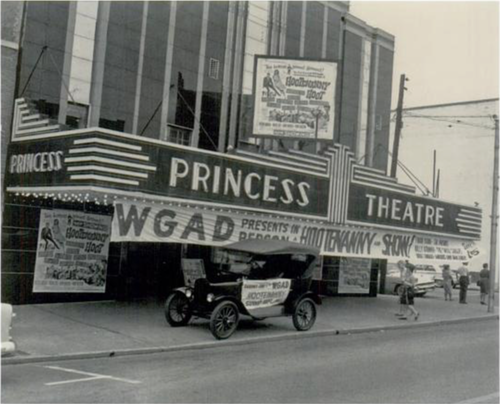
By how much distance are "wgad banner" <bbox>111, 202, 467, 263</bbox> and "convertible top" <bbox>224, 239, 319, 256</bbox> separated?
112cm

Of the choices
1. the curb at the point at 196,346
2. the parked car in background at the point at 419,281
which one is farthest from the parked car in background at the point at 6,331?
the parked car in background at the point at 419,281

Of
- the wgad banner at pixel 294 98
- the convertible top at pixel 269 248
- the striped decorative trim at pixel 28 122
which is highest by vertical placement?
the wgad banner at pixel 294 98

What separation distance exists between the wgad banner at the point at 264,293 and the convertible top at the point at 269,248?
0.68 m

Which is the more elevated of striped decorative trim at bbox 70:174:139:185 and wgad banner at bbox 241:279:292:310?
striped decorative trim at bbox 70:174:139:185

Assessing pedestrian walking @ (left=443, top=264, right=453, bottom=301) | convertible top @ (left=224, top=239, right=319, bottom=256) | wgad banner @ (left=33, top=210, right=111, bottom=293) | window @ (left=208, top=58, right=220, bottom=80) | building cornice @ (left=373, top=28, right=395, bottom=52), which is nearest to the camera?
convertible top @ (left=224, top=239, right=319, bottom=256)

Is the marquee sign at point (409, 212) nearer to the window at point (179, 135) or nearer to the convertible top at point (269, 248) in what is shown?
the convertible top at point (269, 248)

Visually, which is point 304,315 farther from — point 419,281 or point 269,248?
point 419,281

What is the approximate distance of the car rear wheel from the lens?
13250mm

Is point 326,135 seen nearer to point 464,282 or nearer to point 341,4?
point 341,4

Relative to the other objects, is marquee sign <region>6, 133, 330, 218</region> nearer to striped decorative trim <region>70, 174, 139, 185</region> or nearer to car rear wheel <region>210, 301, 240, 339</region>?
striped decorative trim <region>70, 174, 139, 185</region>

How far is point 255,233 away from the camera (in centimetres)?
1730

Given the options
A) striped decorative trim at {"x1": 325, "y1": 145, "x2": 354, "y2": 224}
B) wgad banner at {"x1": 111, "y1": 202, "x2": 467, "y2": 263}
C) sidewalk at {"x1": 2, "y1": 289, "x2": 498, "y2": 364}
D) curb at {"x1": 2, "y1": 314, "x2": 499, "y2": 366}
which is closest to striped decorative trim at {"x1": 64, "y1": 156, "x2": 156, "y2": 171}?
wgad banner at {"x1": 111, "y1": 202, "x2": 467, "y2": 263}

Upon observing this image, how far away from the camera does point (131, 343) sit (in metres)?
12.3

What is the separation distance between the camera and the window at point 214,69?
70.2 ft
